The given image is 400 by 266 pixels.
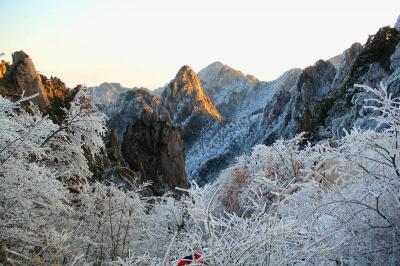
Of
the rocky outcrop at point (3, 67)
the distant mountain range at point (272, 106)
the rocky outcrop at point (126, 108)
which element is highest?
the rocky outcrop at point (3, 67)

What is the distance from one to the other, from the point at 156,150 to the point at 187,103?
3758 inches

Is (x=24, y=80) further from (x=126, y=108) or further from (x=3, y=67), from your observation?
(x=126, y=108)

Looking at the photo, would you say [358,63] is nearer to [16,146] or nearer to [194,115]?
[16,146]

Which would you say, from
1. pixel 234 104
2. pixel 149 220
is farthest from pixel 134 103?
pixel 149 220

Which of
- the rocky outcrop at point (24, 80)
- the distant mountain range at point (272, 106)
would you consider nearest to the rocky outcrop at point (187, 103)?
A: the distant mountain range at point (272, 106)

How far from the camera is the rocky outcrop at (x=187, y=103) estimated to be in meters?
132

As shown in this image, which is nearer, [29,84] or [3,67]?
[29,84]

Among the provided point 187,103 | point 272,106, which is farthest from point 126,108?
point 272,106

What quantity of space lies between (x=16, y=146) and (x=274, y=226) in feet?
14.6

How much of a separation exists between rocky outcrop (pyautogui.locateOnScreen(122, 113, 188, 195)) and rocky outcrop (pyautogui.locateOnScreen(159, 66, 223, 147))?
253 feet

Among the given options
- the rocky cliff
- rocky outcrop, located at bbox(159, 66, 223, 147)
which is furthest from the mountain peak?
the rocky cliff

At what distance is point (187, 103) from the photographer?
142375 millimetres

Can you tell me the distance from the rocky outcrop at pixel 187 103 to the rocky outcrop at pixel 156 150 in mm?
77130

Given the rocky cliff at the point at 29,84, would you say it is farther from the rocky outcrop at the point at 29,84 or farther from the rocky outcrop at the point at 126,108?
the rocky outcrop at the point at 126,108
